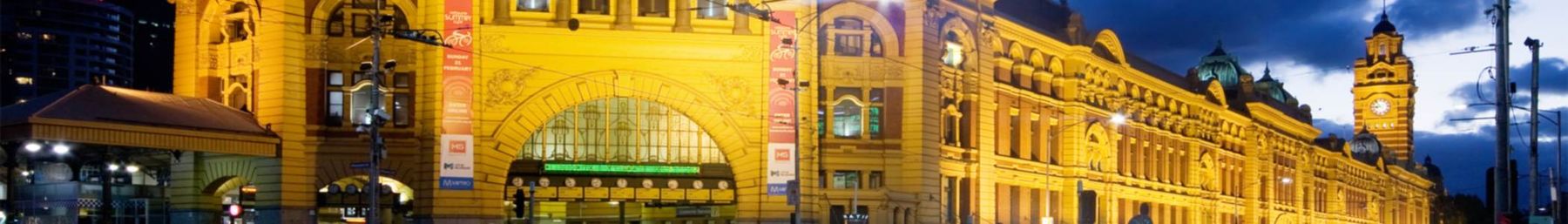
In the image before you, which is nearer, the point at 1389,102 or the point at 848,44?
the point at 848,44

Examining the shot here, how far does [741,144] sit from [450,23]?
36.5 ft

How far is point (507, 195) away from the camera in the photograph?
229 ft

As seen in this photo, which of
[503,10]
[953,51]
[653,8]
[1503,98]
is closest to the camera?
[1503,98]

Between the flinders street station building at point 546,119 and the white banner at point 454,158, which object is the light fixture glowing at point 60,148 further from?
the white banner at point 454,158

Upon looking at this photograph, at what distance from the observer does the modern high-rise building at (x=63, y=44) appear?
552ft

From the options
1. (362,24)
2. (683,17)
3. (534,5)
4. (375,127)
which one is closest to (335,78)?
(362,24)

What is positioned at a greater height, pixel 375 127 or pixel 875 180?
pixel 375 127

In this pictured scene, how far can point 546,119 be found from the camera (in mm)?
69000

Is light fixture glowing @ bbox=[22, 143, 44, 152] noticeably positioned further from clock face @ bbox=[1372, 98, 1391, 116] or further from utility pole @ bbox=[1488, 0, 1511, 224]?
clock face @ bbox=[1372, 98, 1391, 116]

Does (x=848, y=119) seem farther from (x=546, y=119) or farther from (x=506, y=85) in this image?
(x=506, y=85)

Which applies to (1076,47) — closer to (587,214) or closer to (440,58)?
(587,214)

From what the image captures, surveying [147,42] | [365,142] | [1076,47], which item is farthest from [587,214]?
[147,42]

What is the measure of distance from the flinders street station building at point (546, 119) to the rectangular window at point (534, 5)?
0.07m

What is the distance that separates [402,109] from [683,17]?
32.6 ft
